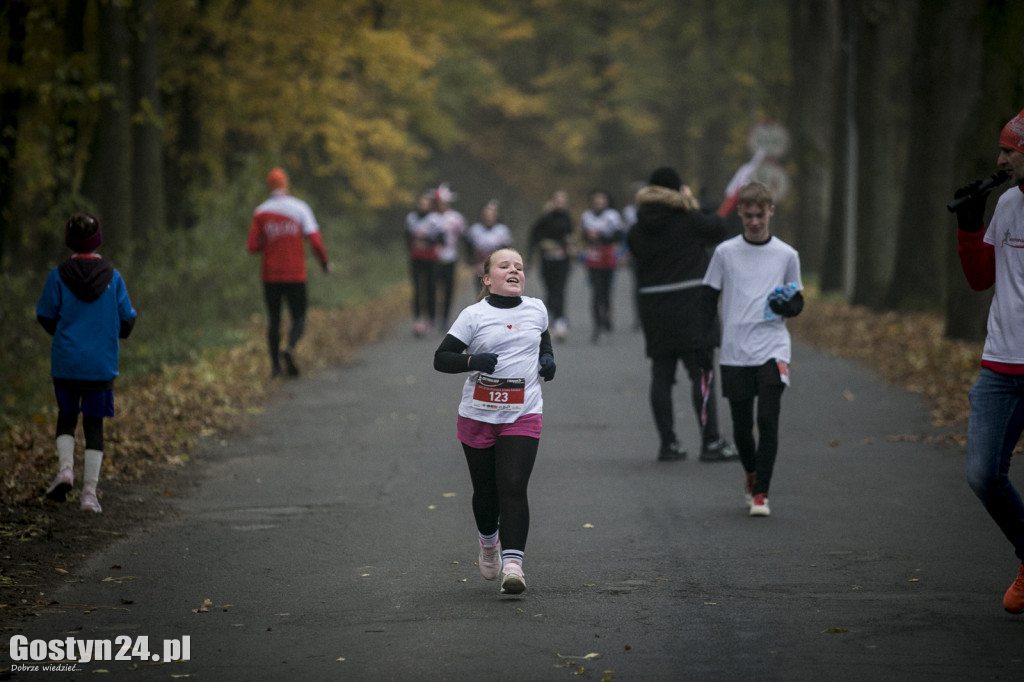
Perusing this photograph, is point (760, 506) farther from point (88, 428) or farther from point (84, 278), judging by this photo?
point (84, 278)

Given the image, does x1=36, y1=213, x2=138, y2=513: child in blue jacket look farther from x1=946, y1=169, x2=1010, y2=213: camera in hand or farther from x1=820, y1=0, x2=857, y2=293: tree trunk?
x1=820, y1=0, x2=857, y2=293: tree trunk

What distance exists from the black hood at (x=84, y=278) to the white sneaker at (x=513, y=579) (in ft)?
12.0

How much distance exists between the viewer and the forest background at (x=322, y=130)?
1695 centimetres

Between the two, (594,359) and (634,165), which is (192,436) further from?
(634,165)

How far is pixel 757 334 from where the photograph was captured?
854 cm

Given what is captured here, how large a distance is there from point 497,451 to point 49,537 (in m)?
2.91

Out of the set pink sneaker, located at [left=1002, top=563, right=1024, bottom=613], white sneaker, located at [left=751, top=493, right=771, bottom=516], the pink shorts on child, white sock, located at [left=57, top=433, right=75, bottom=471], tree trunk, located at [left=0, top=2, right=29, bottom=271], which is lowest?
white sneaker, located at [left=751, top=493, right=771, bottom=516]

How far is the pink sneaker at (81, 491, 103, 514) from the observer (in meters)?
8.61

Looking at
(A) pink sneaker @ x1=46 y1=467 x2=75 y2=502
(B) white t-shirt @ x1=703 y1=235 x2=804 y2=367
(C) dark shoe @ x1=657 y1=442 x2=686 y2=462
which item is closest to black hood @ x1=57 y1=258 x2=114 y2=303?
(A) pink sneaker @ x1=46 y1=467 x2=75 y2=502

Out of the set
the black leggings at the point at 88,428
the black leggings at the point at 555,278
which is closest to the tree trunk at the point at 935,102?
the black leggings at the point at 555,278

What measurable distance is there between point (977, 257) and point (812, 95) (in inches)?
965

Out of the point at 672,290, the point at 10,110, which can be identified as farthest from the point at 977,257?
the point at 10,110

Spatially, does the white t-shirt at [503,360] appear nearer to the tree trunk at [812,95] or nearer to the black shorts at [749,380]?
the black shorts at [749,380]

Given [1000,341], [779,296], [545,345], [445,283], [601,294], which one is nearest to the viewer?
[1000,341]
